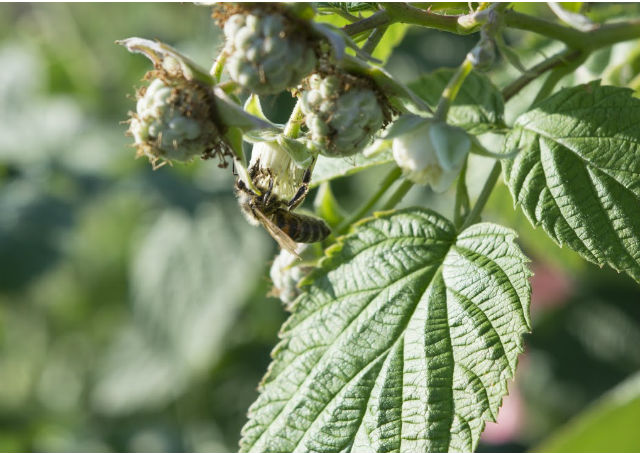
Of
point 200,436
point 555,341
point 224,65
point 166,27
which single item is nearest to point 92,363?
point 200,436

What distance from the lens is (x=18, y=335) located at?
4.20 metres

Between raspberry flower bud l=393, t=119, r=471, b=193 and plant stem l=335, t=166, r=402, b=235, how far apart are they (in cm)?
38

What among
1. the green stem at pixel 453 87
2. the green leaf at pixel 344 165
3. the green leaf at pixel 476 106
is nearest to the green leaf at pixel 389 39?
the green leaf at pixel 476 106

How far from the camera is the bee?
1680mm

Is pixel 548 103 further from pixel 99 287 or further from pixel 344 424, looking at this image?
pixel 99 287

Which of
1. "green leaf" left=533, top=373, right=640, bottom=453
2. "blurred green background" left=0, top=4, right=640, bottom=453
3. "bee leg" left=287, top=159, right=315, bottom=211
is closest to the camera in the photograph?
"bee leg" left=287, top=159, right=315, bottom=211

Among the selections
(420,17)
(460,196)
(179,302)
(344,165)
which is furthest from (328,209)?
(179,302)

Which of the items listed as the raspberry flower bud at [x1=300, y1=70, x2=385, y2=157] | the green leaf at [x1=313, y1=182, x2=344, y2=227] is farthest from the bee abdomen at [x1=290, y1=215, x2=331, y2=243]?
the raspberry flower bud at [x1=300, y1=70, x2=385, y2=157]

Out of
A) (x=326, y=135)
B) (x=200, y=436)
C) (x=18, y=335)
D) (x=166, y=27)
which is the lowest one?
(x=326, y=135)

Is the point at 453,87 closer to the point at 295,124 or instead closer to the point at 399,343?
the point at 295,124

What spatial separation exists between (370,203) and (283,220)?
0.73 ft

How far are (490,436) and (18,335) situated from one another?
249 centimetres

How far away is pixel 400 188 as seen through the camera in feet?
5.74

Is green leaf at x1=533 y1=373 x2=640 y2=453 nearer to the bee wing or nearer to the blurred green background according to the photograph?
the bee wing
